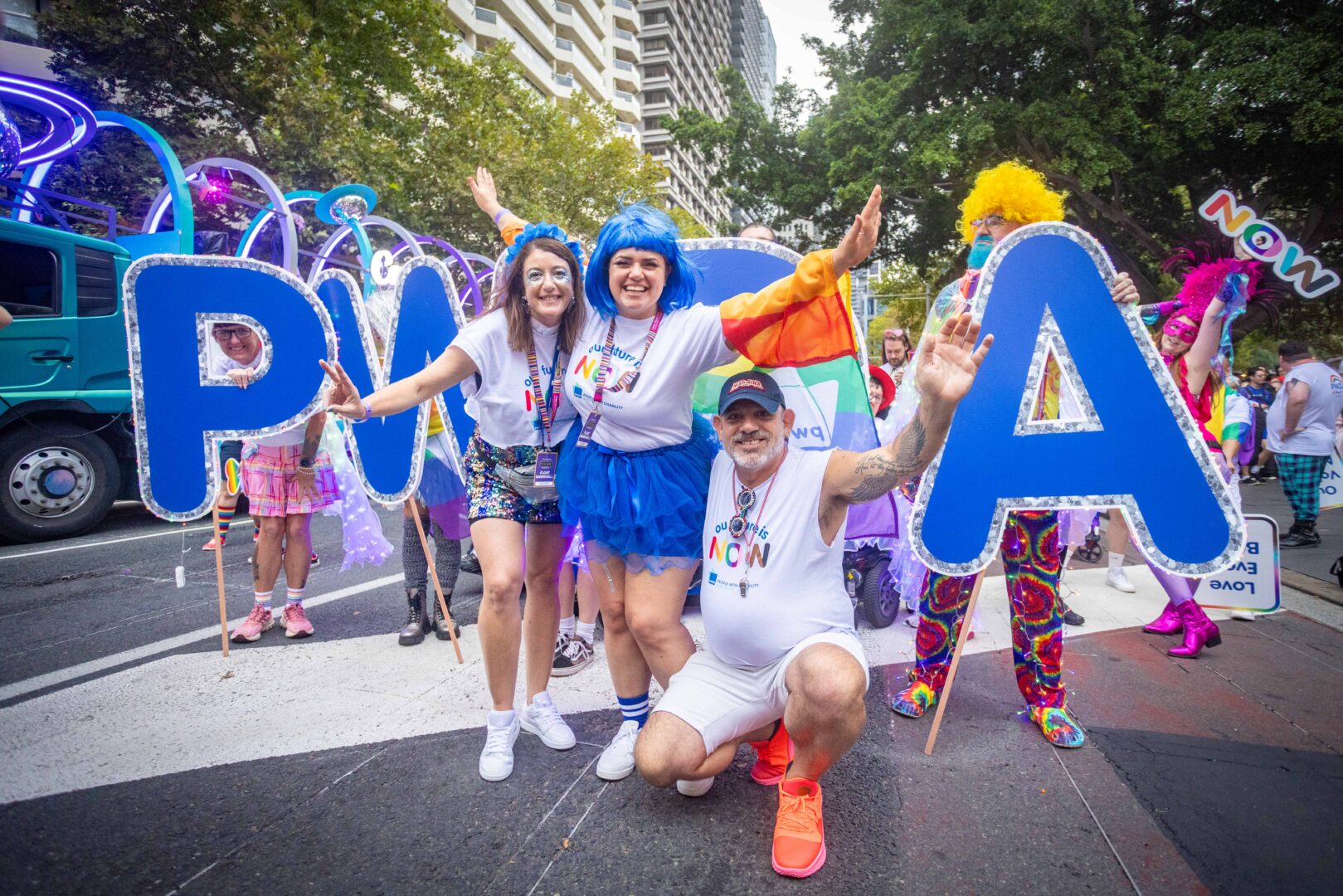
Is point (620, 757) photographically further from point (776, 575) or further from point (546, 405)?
point (546, 405)

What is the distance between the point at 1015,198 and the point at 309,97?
11.4 meters

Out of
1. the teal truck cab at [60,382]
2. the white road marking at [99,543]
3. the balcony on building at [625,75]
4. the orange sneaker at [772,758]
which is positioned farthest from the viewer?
the balcony on building at [625,75]

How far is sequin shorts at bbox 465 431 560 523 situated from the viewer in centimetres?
237

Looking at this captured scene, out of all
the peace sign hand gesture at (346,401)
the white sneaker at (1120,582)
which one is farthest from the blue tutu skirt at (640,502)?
the white sneaker at (1120,582)

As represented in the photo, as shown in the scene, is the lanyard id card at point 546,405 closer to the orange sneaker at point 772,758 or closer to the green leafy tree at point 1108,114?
the orange sneaker at point 772,758

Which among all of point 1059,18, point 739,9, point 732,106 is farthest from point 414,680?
point 739,9

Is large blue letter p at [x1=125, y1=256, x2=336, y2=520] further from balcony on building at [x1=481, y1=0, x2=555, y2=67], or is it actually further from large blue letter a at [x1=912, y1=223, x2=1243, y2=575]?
balcony on building at [x1=481, y1=0, x2=555, y2=67]

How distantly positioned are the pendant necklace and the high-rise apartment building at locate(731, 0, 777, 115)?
83668mm

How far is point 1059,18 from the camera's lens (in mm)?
10141

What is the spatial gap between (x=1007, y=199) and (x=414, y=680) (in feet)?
10.5

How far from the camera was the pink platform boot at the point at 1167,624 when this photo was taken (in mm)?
3580

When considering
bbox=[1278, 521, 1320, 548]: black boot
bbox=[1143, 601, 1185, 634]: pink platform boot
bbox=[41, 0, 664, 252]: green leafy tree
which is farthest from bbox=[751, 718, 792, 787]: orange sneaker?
bbox=[41, 0, 664, 252]: green leafy tree

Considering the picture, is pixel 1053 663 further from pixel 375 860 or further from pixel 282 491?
pixel 282 491

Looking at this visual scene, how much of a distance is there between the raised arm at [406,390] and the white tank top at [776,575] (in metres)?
1.02
